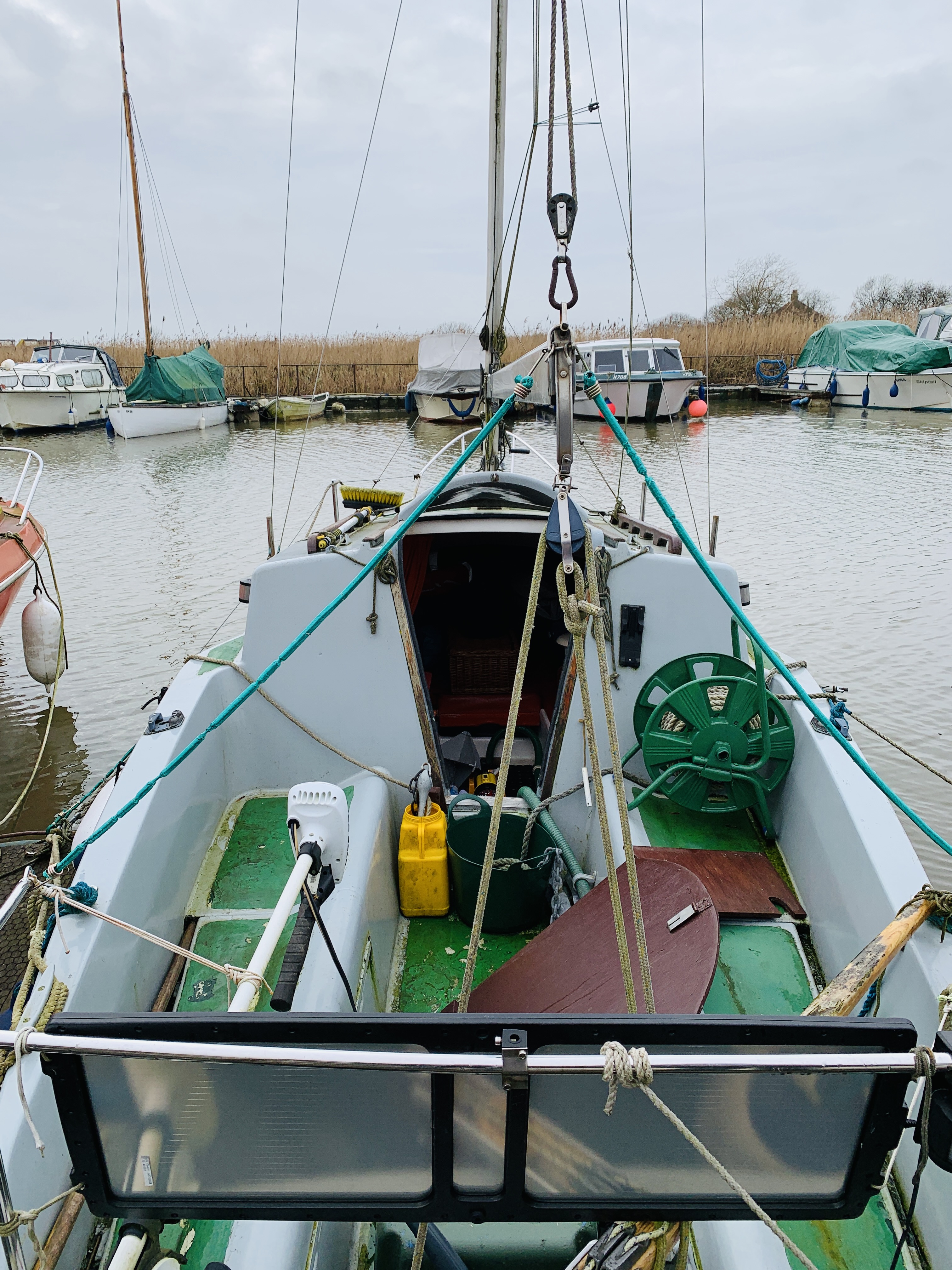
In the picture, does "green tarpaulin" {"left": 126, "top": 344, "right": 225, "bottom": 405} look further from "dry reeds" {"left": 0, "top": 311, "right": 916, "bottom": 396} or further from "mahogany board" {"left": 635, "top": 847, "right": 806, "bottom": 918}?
"mahogany board" {"left": 635, "top": 847, "right": 806, "bottom": 918}

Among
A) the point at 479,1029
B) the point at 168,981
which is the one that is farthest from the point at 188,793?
the point at 479,1029

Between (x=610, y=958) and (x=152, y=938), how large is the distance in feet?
5.38

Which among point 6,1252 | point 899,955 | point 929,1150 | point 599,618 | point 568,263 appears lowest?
point 899,955

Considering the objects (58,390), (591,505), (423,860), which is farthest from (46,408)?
(423,860)

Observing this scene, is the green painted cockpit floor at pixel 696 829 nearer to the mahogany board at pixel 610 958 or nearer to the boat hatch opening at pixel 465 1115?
the mahogany board at pixel 610 958

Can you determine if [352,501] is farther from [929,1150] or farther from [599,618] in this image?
[929,1150]

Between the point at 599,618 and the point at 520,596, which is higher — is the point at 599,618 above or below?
above

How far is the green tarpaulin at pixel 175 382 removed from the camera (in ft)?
74.8

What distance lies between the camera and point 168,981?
9.86ft

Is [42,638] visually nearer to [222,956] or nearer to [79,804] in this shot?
[79,804]

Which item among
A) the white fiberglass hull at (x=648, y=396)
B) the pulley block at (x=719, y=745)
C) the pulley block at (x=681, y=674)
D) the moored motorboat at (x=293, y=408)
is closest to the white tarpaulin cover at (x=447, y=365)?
the white fiberglass hull at (x=648, y=396)

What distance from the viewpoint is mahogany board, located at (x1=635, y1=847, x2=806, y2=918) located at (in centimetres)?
323

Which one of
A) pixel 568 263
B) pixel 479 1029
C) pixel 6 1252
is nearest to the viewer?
pixel 479 1029

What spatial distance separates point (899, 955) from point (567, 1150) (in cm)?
155
